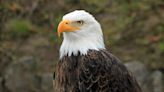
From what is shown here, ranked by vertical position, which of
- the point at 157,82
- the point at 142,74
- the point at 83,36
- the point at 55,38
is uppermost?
the point at 55,38

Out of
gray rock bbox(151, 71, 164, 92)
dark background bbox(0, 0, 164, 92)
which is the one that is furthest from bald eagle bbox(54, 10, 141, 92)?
dark background bbox(0, 0, 164, 92)

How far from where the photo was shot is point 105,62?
4586mm

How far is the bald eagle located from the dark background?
2632 mm

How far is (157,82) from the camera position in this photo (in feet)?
23.4

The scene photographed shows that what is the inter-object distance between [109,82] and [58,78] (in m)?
0.40

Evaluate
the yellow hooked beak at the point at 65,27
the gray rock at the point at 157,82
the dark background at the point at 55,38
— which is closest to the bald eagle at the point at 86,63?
the yellow hooked beak at the point at 65,27

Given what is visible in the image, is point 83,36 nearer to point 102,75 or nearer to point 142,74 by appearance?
point 102,75

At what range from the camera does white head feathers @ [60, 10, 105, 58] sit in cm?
453

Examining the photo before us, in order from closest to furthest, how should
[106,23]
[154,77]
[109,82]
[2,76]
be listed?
[109,82] < [154,77] < [2,76] < [106,23]

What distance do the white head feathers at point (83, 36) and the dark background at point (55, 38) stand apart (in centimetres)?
268

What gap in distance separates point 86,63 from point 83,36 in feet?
0.67

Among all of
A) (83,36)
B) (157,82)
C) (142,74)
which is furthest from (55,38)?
(83,36)

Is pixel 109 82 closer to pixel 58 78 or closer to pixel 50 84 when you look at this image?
pixel 58 78

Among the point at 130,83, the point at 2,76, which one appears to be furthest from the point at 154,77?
the point at 130,83
